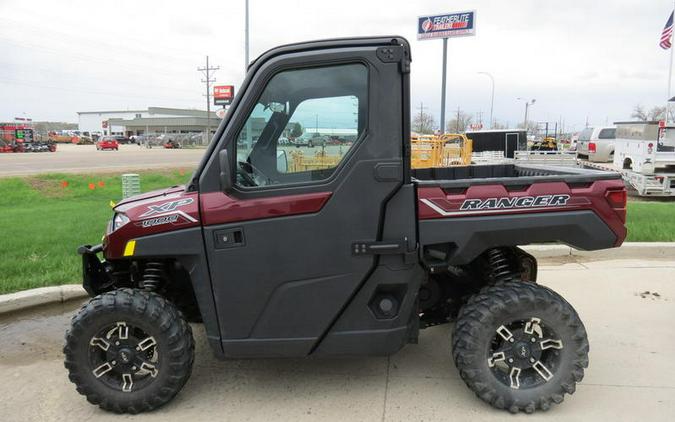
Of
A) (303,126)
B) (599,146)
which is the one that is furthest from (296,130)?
(599,146)

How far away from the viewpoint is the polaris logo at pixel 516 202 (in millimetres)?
3164

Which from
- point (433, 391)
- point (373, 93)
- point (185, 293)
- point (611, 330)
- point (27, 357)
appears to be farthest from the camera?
point (611, 330)

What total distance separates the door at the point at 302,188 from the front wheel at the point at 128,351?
0.34 metres

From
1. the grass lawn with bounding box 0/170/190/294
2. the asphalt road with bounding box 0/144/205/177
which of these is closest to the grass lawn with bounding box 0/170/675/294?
the grass lawn with bounding box 0/170/190/294

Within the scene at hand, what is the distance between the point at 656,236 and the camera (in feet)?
23.2

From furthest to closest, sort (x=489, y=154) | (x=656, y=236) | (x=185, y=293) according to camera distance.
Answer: (x=489, y=154) → (x=656, y=236) → (x=185, y=293)

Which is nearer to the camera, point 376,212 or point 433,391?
point 376,212

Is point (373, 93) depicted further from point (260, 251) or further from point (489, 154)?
point (489, 154)

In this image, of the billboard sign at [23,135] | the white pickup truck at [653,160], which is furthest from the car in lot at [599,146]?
the billboard sign at [23,135]

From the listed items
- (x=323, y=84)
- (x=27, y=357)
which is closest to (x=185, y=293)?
(x=27, y=357)

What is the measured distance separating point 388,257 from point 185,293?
5.10ft

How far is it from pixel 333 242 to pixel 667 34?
3244cm

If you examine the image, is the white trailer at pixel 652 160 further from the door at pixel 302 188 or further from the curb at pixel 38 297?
the curb at pixel 38 297

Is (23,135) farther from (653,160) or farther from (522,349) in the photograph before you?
(522,349)
